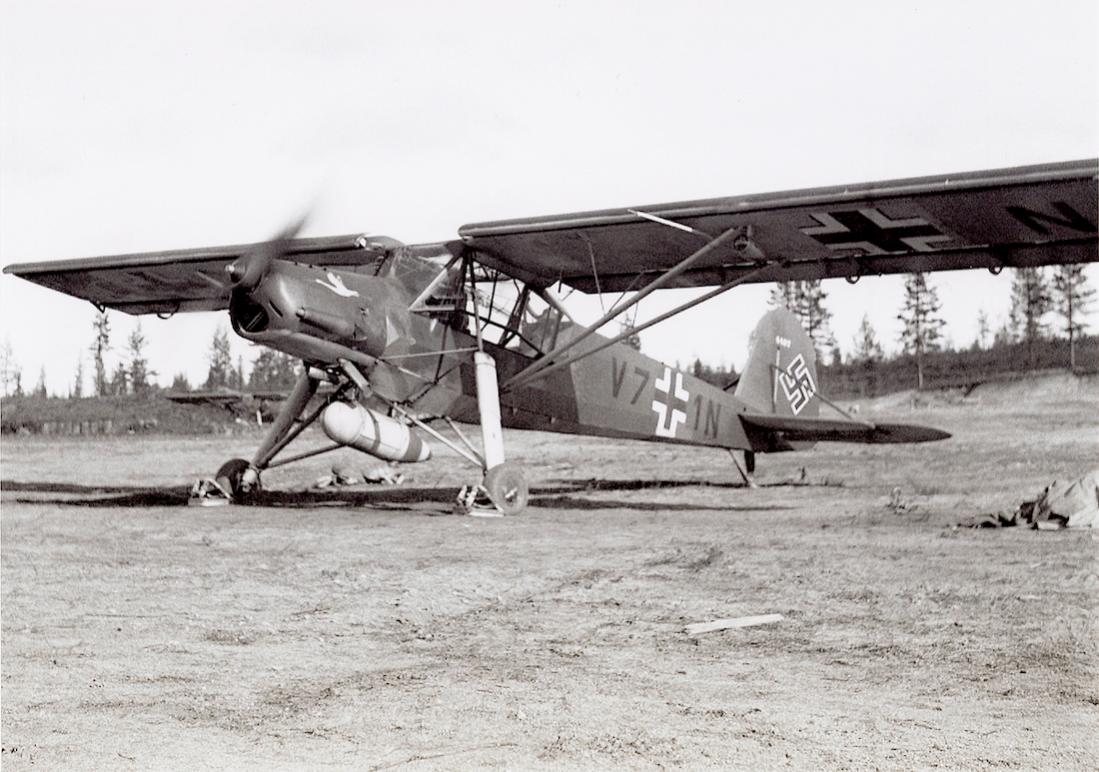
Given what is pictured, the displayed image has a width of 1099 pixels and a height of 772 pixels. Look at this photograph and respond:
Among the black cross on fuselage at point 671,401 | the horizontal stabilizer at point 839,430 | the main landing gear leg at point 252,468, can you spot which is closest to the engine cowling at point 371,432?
the main landing gear leg at point 252,468

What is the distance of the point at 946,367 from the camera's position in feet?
198

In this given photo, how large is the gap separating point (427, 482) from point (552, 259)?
653 centimetres

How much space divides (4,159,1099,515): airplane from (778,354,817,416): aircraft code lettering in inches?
90.0

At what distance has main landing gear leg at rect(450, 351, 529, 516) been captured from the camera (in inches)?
391

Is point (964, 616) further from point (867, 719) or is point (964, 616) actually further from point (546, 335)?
point (546, 335)

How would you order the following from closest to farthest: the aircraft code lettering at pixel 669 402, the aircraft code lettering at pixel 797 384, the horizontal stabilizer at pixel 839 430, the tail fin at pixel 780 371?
the horizontal stabilizer at pixel 839 430, the aircraft code lettering at pixel 669 402, the tail fin at pixel 780 371, the aircraft code lettering at pixel 797 384

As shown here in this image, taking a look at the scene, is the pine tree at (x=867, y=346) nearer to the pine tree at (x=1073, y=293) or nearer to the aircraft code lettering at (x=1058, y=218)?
the pine tree at (x=1073, y=293)

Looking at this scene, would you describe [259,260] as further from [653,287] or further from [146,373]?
[146,373]

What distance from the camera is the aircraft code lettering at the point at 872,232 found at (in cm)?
969

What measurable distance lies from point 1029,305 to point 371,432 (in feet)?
223

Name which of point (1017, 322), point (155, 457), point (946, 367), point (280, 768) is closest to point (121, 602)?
point (280, 768)

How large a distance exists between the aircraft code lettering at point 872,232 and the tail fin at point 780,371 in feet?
16.0

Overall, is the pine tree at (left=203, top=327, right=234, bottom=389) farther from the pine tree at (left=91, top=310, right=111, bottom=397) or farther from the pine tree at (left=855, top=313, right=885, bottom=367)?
the pine tree at (left=855, top=313, right=885, bottom=367)

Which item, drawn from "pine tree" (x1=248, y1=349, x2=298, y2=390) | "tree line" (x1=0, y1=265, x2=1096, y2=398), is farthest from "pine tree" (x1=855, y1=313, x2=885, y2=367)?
"pine tree" (x1=248, y1=349, x2=298, y2=390)
